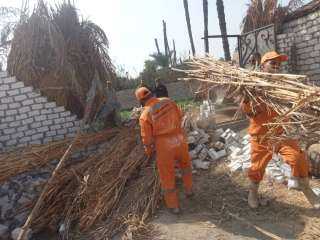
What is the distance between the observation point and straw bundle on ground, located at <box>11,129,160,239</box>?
5.45 m

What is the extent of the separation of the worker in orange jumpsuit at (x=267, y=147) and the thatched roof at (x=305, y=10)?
6080 mm

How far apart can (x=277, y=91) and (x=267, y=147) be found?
92 centimetres

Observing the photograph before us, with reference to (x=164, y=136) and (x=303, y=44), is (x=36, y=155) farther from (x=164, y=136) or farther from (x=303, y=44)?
(x=303, y=44)

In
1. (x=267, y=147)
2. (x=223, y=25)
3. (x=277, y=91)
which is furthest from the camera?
(x=223, y=25)

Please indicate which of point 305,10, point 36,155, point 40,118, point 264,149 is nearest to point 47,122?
point 40,118

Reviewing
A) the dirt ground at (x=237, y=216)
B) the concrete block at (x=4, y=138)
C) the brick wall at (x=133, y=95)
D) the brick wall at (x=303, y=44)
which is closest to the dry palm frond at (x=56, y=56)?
the concrete block at (x=4, y=138)

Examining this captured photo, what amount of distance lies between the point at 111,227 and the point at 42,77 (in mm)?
3713

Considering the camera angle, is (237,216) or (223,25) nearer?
(237,216)

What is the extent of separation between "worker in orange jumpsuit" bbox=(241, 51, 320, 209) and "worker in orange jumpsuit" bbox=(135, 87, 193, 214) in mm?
1029

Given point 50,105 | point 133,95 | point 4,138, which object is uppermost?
point 50,105

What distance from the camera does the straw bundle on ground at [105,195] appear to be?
214 inches

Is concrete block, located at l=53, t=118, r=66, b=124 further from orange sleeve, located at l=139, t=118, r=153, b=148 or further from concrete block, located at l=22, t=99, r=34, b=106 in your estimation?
orange sleeve, located at l=139, t=118, r=153, b=148

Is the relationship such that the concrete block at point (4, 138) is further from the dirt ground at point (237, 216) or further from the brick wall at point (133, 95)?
the brick wall at point (133, 95)

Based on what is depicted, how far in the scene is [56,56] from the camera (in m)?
7.79
